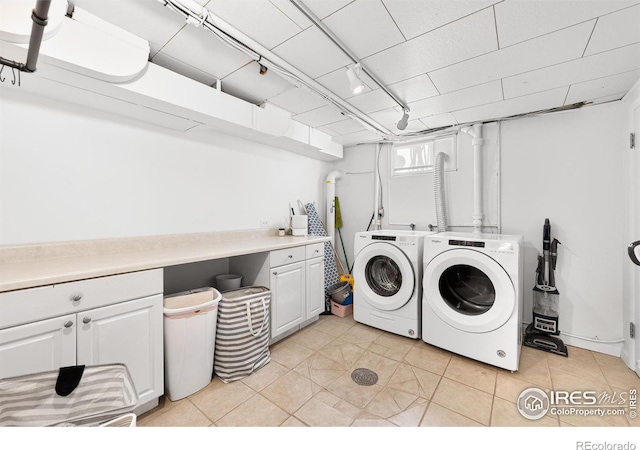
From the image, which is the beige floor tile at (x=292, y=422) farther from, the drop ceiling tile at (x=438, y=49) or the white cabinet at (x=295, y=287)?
the drop ceiling tile at (x=438, y=49)

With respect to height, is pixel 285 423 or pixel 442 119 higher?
pixel 442 119

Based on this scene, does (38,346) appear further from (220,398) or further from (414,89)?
(414,89)

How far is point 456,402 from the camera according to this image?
5.36ft

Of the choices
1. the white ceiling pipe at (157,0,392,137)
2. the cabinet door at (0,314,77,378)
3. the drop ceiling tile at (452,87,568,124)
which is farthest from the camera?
the drop ceiling tile at (452,87,568,124)

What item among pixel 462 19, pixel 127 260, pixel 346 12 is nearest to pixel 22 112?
pixel 127 260

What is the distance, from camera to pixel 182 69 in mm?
1888

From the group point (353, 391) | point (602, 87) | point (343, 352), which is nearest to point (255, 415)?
point (353, 391)

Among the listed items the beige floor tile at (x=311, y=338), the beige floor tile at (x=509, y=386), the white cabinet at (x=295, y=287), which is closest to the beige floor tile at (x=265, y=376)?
the white cabinet at (x=295, y=287)

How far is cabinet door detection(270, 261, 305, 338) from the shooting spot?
2.22m

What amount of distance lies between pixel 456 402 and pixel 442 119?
2562 millimetres

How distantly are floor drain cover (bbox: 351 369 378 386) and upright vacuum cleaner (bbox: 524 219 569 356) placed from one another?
1.61 m

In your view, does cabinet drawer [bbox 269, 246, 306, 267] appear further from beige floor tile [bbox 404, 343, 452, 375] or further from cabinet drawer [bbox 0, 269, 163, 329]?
beige floor tile [bbox 404, 343, 452, 375]

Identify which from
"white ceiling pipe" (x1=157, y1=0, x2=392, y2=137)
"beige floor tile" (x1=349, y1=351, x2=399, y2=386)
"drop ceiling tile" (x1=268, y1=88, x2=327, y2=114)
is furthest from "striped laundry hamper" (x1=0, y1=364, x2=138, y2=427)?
"drop ceiling tile" (x1=268, y1=88, x2=327, y2=114)

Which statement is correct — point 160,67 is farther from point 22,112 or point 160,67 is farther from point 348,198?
point 348,198
